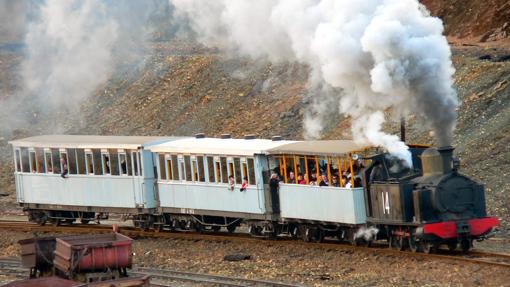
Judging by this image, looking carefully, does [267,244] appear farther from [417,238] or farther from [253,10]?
[253,10]

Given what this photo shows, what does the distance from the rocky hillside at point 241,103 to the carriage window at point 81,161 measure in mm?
9236

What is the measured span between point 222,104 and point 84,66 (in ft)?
35.9

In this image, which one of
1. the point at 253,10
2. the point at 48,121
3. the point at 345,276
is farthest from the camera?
the point at 48,121

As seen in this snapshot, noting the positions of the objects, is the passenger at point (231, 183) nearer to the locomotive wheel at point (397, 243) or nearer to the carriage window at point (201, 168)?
the carriage window at point (201, 168)

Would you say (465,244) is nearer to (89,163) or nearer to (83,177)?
(89,163)

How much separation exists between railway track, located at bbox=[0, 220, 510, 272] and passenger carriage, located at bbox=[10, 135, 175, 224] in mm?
630

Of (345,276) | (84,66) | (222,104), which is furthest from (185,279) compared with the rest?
(84,66)

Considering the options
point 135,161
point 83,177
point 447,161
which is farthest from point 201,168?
point 447,161

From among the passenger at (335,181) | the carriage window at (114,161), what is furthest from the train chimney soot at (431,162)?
the carriage window at (114,161)

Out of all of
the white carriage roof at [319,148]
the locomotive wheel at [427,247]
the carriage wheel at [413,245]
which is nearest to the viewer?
the locomotive wheel at [427,247]

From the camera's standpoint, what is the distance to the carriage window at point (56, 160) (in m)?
35.9

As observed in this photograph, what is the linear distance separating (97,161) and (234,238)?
6.76 m

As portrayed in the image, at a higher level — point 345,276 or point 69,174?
point 69,174

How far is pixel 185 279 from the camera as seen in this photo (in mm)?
24031
